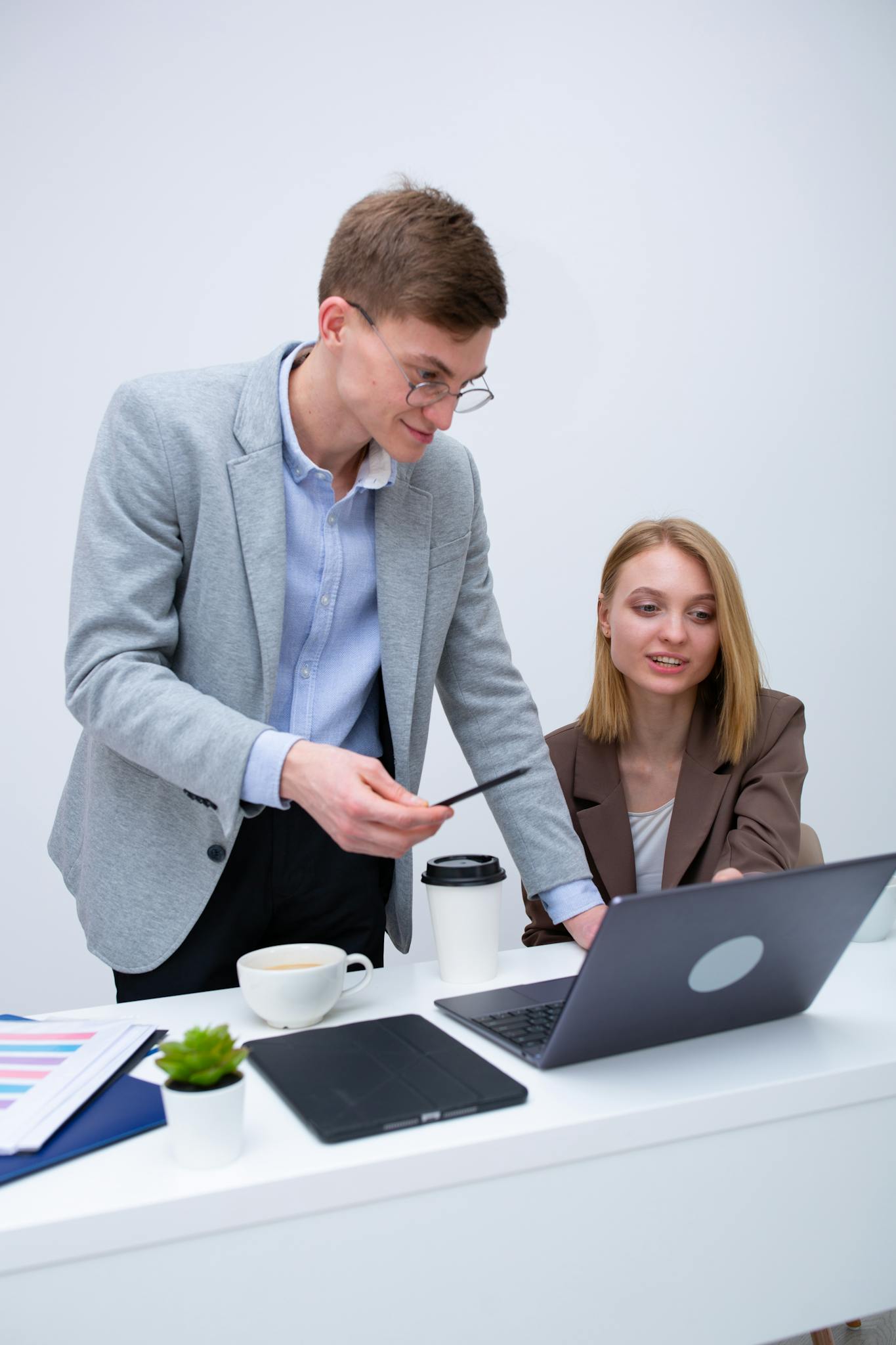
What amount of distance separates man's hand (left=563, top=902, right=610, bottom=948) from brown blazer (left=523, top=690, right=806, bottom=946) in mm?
232

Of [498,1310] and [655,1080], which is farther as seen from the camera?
[655,1080]

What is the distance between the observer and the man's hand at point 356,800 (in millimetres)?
992

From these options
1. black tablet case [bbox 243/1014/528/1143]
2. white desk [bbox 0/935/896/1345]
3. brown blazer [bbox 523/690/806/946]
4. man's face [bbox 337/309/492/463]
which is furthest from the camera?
brown blazer [bbox 523/690/806/946]

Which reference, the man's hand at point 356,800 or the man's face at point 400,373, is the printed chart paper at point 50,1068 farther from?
the man's face at point 400,373

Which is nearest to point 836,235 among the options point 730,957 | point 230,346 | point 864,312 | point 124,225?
point 864,312

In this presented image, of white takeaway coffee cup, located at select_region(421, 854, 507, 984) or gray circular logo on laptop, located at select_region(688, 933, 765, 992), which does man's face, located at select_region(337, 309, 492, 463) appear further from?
gray circular logo on laptop, located at select_region(688, 933, 765, 992)

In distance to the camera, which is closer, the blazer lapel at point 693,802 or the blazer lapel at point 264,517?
the blazer lapel at point 264,517

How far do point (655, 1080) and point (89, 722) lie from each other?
2.24 ft

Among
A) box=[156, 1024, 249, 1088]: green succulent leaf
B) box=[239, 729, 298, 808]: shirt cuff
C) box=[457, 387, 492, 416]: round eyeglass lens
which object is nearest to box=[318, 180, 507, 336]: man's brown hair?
box=[457, 387, 492, 416]: round eyeglass lens

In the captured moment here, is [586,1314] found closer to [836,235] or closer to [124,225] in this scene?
[124,225]

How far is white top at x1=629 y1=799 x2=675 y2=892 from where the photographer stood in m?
1.78

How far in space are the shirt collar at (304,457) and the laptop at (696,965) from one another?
66cm

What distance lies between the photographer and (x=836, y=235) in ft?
9.27

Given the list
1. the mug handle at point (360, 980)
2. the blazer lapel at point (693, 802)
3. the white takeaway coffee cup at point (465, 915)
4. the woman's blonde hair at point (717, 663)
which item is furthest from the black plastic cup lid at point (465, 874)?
the woman's blonde hair at point (717, 663)
